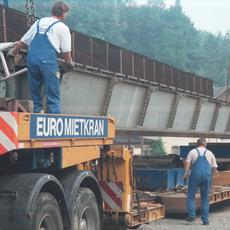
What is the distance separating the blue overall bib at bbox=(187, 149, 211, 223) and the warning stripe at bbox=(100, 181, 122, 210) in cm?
335

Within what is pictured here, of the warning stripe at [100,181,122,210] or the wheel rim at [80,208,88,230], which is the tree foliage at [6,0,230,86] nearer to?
the warning stripe at [100,181,122,210]

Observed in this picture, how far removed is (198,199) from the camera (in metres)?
12.6

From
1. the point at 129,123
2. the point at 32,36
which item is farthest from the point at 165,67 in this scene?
the point at 32,36

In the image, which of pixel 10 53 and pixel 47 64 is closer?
pixel 47 64

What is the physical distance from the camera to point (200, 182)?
1177 centimetres

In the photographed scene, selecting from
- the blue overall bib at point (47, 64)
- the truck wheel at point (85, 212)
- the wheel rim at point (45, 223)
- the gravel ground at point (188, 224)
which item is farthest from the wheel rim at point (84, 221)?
the gravel ground at point (188, 224)

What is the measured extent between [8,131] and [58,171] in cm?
183

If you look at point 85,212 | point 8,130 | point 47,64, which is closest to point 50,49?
point 47,64

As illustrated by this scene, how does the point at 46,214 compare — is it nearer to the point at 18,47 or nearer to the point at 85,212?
the point at 85,212

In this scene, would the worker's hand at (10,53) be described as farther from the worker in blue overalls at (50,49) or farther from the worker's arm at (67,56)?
the worker's arm at (67,56)

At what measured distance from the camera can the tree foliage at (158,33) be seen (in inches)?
4048

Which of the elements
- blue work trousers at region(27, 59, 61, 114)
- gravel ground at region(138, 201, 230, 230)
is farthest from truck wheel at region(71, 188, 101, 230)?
gravel ground at region(138, 201, 230, 230)

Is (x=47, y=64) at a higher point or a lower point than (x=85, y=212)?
higher

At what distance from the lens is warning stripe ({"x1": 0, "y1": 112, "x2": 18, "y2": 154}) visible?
530cm
